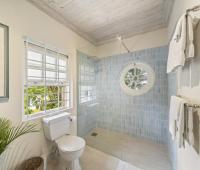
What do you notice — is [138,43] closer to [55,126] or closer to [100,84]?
[100,84]

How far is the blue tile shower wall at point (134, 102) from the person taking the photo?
2375 mm

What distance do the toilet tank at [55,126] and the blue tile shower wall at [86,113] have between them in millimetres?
597

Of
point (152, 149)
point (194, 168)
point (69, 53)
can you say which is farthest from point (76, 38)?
Answer: point (152, 149)

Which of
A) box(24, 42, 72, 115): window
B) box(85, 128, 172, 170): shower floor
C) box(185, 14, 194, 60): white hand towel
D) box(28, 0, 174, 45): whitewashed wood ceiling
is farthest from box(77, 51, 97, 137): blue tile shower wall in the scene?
box(185, 14, 194, 60): white hand towel

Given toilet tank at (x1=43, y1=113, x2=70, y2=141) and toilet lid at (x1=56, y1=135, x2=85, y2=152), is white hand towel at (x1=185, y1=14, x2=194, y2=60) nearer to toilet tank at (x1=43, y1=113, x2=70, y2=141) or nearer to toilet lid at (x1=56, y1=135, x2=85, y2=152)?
toilet lid at (x1=56, y1=135, x2=85, y2=152)

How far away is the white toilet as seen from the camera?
1.51 m

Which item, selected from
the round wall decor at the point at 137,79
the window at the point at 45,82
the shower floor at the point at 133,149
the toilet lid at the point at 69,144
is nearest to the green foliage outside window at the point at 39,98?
the window at the point at 45,82

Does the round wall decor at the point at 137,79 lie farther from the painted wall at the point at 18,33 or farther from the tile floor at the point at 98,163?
the painted wall at the point at 18,33

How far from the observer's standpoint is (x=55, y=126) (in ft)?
5.66

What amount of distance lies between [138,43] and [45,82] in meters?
2.27

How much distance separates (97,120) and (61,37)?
7.91 ft

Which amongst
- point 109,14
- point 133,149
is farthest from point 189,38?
point 133,149

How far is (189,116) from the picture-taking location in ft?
2.49

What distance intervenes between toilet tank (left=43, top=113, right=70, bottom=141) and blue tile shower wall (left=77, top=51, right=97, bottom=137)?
23.5 inches
